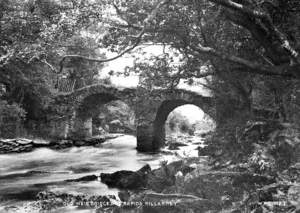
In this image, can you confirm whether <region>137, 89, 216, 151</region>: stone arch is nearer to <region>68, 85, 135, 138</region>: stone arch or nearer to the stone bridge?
the stone bridge

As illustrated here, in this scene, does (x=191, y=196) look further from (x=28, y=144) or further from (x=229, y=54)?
(x=28, y=144)

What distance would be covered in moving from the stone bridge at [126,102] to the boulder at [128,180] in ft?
38.7

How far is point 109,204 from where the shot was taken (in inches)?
332

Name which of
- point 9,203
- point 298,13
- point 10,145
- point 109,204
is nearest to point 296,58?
point 298,13

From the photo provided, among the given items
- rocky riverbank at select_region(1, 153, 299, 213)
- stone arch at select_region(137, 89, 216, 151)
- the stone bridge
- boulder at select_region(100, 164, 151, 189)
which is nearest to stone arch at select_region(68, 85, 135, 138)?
the stone bridge

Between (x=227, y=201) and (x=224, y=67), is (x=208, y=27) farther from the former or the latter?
(x=227, y=201)

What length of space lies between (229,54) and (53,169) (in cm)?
1158

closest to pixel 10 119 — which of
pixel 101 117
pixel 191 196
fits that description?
pixel 101 117

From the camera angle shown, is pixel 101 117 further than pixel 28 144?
Yes

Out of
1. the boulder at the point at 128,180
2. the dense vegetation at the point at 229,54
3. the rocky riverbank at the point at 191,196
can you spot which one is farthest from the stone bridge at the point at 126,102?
the rocky riverbank at the point at 191,196

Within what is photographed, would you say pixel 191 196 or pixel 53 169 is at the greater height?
pixel 191 196

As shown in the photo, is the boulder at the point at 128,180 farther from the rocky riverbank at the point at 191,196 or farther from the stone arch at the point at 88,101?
the stone arch at the point at 88,101

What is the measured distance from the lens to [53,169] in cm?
1648

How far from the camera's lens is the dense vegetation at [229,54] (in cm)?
635
